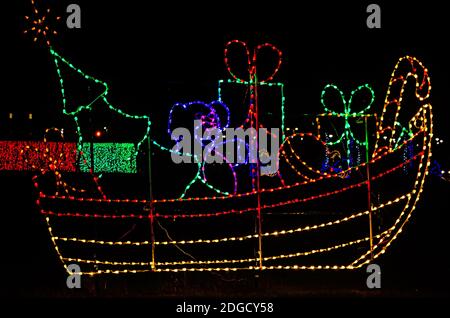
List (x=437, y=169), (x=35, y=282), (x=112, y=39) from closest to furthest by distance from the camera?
1. (x=35, y=282)
2. (x=112, y=39)
3. (x=437, y=169)

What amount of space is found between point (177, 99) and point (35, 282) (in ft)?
8.56

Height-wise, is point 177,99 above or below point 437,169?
above

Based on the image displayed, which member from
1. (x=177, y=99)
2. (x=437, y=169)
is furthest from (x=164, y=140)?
(x=437, y=169)

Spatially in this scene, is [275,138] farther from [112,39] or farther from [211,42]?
[112,39]

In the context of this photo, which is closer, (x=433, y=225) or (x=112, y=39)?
(x=112, y=39)

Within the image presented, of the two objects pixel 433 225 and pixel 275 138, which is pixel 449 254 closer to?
pixel 433 225

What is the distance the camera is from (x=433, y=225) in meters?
7.52

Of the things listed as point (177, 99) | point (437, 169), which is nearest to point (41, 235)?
point (177, 99)

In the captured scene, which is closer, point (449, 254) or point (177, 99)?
point (449, 254)

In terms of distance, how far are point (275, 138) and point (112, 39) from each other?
6.82 feet
